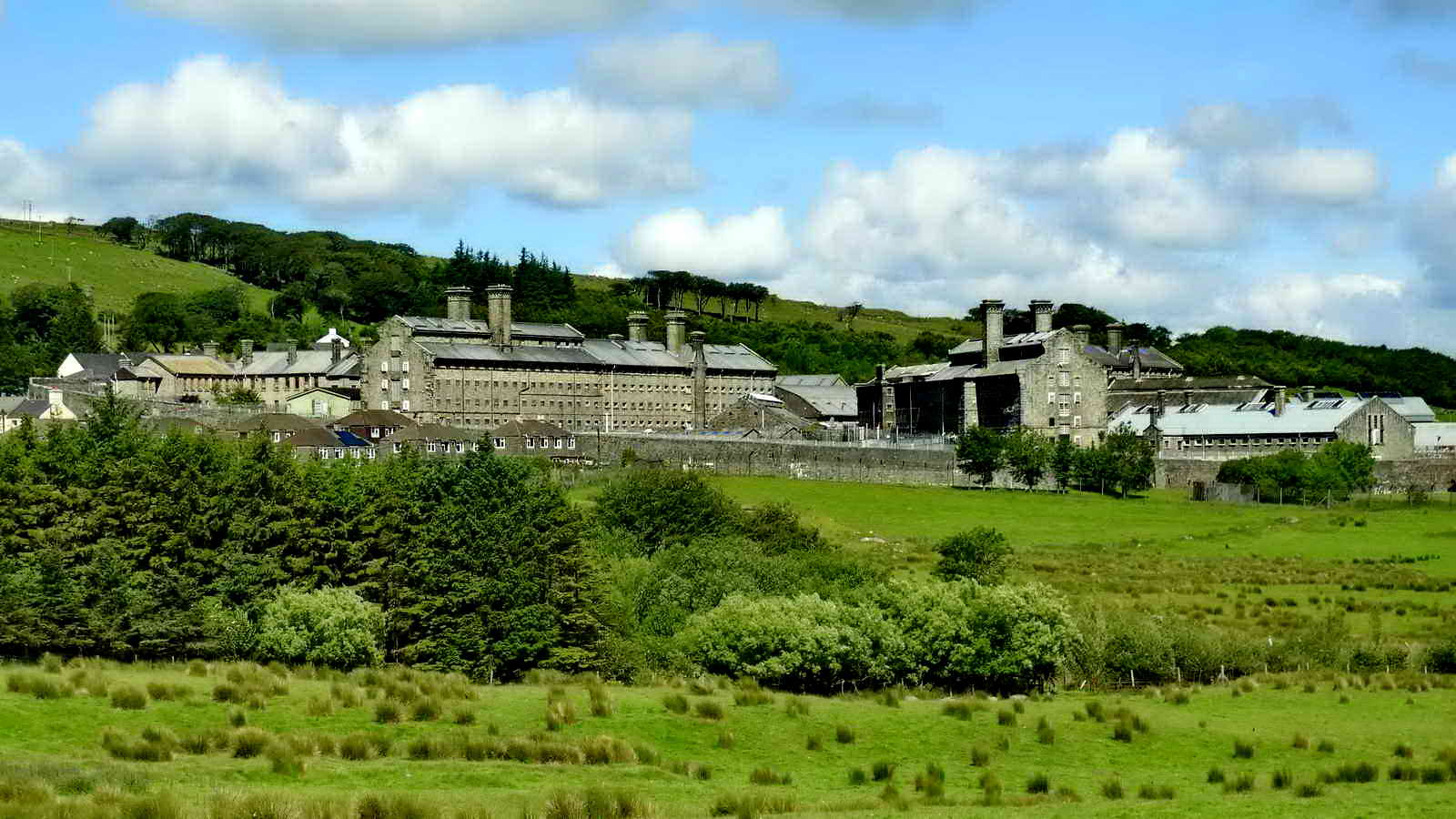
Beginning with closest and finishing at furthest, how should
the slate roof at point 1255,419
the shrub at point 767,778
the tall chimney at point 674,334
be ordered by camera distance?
the shrub at point 767,778 < the slate roof at point 1255,419 < the tall chimney at point 674,334

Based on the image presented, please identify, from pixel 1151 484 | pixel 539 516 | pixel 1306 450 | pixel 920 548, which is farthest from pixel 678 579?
pixel 1306 450

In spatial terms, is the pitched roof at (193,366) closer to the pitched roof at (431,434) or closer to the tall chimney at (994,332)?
the pitched roof at (431,434)

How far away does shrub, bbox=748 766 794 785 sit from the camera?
22.8 meters

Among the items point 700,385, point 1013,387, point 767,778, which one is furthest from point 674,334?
point 767,778

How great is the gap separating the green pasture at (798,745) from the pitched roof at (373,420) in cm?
6439

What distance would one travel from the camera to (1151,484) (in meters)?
87.8

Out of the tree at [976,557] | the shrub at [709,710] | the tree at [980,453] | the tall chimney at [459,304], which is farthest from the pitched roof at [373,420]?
the shrub at [709,710]

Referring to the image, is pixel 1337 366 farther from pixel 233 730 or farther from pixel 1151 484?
pixel 233 730

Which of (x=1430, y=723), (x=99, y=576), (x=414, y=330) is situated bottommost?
(x=1430, y=723)

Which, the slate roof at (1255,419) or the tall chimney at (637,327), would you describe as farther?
the tall chimney at (637,327)

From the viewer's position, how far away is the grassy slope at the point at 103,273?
582 feet

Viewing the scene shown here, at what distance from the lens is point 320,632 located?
3481 centimetres

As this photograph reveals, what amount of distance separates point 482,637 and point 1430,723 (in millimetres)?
20927

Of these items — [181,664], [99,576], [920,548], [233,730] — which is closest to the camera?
[233,730]
